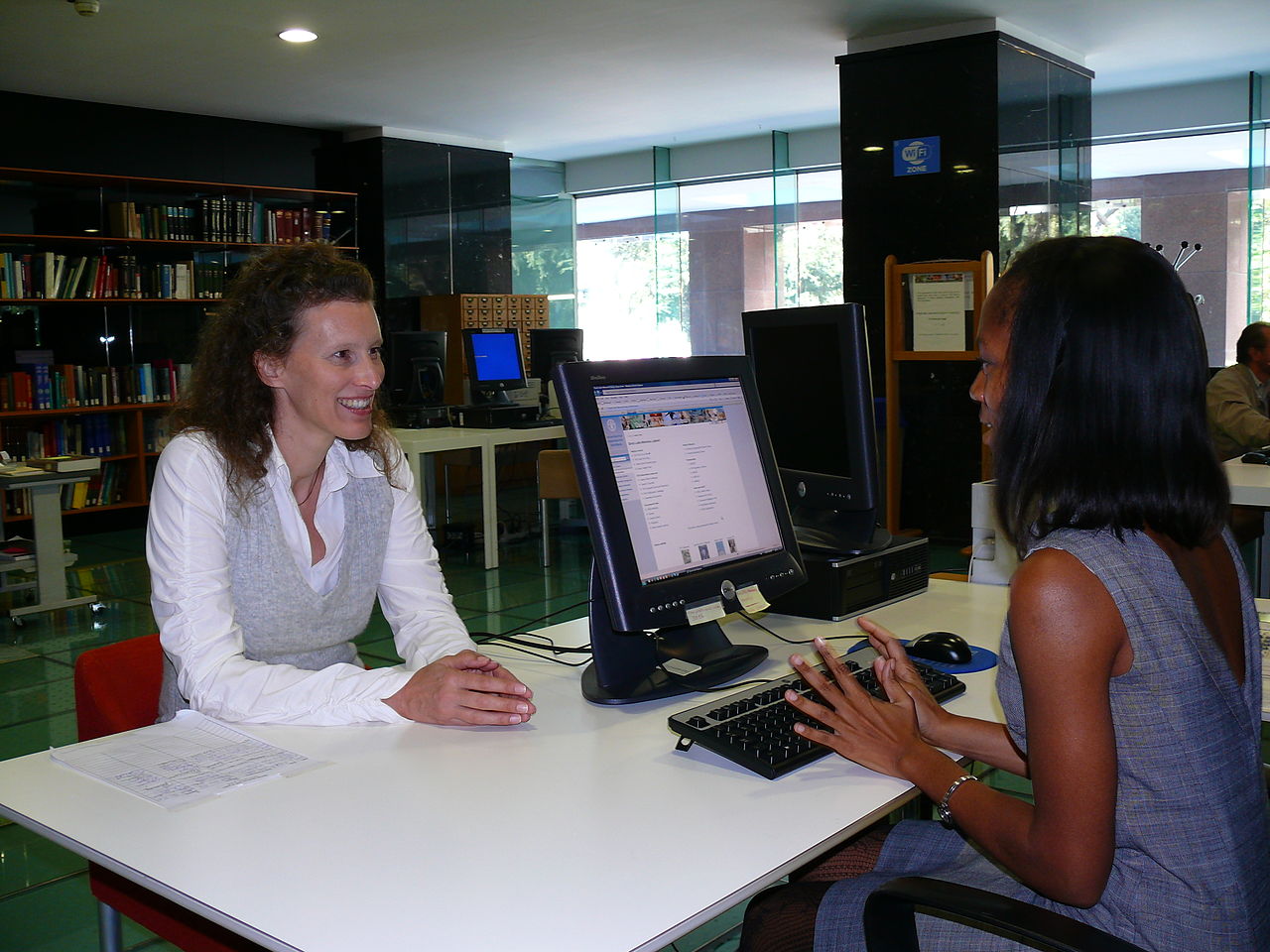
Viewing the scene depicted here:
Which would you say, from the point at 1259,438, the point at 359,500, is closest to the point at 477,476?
the point at 1259,438

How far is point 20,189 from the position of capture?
301 inches

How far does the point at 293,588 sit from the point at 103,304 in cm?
703

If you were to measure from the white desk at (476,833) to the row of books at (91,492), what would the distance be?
695 cm

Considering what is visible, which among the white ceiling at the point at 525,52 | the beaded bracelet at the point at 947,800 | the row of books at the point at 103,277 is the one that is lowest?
the beaded bracelet at the point at 947,800

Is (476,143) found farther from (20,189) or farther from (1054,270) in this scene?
(1054,270)

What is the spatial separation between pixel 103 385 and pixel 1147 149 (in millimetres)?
8017

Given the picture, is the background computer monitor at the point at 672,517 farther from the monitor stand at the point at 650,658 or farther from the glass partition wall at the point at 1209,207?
the glass partition wall at the point at 1209,207

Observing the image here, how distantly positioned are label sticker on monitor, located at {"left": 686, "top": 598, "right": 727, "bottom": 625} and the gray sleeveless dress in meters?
0.57

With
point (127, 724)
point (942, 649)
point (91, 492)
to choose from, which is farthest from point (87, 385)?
point (942, 649)

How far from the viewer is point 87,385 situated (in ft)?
25.6

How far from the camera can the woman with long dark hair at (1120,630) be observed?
1100 millimetres

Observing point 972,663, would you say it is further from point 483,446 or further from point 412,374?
point 412,374

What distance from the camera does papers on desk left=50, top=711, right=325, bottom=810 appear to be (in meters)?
1.33

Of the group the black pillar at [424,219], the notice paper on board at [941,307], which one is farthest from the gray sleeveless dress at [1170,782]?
the black pillar at [424,219]
